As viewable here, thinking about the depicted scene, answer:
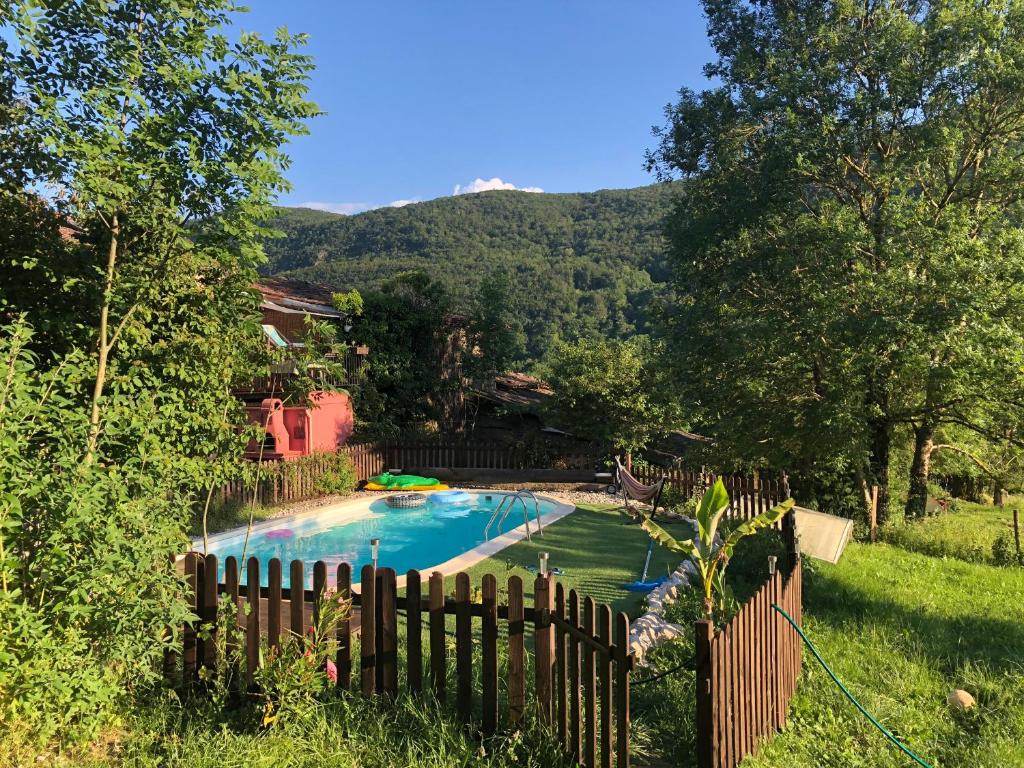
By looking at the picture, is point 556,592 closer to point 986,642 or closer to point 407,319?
point 986,642

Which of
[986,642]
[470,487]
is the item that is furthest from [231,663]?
[470,487]

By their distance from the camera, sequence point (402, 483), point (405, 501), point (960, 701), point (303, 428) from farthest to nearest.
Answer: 1. point (303, 428)
2. point (402, 483)
3. point (405, 501)
4. point (960, 701)

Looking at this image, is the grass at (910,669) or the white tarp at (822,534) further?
the white tarp at (822,534)

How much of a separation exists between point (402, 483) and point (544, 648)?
1368 centimetres

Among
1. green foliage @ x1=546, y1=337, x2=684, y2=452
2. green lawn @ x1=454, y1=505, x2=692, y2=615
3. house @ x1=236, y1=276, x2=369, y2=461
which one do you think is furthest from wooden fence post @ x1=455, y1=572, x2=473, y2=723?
green foliage @ x1=546, y1=337, x2=684, y2=452

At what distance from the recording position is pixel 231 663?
4480 mm

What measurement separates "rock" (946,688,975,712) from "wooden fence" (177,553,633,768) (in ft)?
9.34

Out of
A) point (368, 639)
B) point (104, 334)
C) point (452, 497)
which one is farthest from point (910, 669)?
point (452, 497)

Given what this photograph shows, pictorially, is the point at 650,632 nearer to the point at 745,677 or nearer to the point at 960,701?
the point at 745,677

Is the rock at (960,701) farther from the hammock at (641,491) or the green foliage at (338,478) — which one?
the green foliage at (338,478)

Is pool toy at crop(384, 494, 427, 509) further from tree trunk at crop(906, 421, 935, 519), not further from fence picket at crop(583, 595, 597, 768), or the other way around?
fence picket at crop(583, 595, 597, 768)

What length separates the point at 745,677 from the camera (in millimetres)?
3916

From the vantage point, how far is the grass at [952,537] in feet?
34.7

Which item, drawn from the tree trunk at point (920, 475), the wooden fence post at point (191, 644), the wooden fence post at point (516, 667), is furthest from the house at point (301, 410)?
the tree trunk at point (920, 475)
